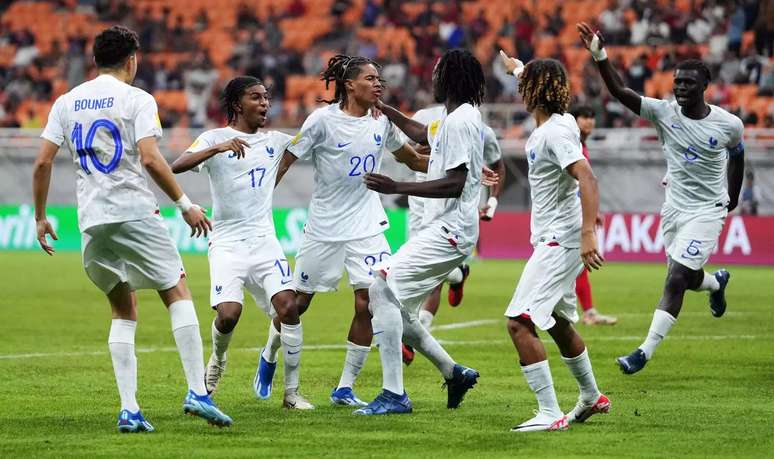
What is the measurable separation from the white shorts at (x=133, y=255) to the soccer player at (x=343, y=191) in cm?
167

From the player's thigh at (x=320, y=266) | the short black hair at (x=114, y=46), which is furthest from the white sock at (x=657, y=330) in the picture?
the short black hair at (x=114, y=46)

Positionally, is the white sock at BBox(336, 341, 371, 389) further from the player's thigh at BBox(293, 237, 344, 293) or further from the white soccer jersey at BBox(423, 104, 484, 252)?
the white soccer jersey at BBox(423, 104, 484, 252)

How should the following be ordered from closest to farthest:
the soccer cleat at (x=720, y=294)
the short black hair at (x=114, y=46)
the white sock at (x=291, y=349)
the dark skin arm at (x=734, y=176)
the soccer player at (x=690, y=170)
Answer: the short black hair at (x=114, y=46) < the white sock at (x=291, y=349) < the soccer player at (x=690, y=170) < the dark skin arm at (x=734, y=176) < the soccer cleat at (x=720, y=294)

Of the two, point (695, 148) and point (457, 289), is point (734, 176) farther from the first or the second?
point (457, 289)

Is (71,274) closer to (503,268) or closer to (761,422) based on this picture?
(503,268)

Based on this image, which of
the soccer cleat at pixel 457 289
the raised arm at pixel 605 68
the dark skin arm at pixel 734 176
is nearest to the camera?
the raised arm at pixel 605 68

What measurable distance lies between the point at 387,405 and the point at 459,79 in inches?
87.3

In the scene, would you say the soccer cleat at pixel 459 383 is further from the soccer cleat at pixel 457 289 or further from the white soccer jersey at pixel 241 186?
the soccer cleat at pixel 457 289

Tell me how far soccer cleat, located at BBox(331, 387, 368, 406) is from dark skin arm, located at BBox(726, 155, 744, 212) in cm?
399

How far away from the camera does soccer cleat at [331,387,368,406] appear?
9297 millimetres

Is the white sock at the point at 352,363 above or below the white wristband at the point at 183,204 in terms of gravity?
below

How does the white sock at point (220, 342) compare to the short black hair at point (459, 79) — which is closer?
the short black hair at point (459, 79)

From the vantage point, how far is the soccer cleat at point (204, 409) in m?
7.98

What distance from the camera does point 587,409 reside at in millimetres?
8453
